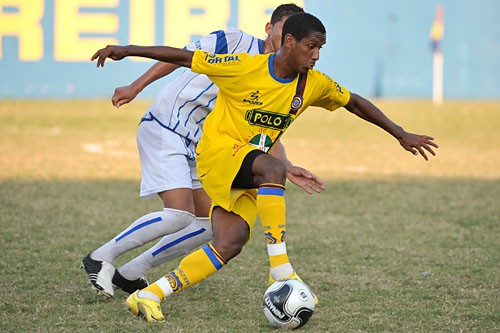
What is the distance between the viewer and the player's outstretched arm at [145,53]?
423cm

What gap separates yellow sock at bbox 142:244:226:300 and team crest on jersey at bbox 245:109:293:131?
68 cm

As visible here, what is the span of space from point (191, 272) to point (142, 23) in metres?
Result: 15.3

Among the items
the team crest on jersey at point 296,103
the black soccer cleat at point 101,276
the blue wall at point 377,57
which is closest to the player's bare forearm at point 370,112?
the team crest on jersey at point 296,103

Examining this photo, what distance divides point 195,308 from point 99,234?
236 cm

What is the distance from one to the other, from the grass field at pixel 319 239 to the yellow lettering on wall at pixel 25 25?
15.7 feet

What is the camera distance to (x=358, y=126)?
16828 millimetres

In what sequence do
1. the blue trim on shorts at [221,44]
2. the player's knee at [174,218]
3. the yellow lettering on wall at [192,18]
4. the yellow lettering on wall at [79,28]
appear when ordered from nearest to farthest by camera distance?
the player's knee at [174,218]
the blue trim on shorts at [221,44]
the yellow lettering on wall at [79,28]
the yellow lettering on wall at [192,18]

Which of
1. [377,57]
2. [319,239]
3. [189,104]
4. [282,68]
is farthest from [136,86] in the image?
[377,57]

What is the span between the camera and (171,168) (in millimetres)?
4938

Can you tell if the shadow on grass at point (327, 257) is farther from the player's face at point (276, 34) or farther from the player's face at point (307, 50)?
the player's face at point (276, 34)

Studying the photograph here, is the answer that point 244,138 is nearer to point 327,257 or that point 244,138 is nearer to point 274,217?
point 274,217

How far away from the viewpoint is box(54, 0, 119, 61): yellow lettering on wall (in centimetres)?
1877

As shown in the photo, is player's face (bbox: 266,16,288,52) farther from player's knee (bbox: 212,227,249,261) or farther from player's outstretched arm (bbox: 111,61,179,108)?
player's knee (bbox: 212,227,249,261)

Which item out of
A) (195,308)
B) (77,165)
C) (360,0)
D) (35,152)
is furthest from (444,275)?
(360,0)
